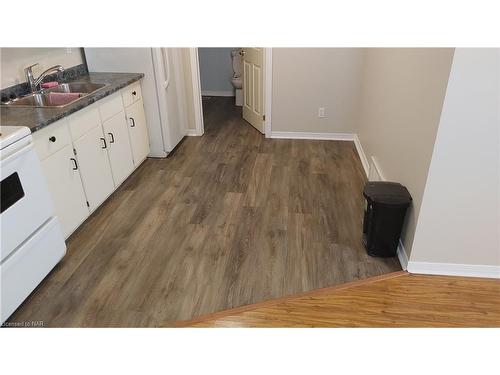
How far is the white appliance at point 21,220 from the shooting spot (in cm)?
184

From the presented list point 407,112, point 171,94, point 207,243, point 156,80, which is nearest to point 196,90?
point 171,94

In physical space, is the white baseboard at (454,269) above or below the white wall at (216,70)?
below

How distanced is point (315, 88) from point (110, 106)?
229 centimetres

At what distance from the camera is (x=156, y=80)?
3.60 metres

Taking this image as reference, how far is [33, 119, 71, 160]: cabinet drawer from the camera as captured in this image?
219 centimetres

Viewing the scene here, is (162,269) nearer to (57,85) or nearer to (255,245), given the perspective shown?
(255,245)

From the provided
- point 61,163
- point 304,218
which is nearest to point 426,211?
point 304,218

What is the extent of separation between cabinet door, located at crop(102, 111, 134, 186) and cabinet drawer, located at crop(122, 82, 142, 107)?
152 mm

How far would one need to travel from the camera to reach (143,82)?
Result: 3607mm

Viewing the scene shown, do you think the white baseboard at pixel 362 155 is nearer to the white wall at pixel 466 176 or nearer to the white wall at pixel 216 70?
the white wall at pixel 466 176

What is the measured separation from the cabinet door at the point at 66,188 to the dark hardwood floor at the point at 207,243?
6.2 inches

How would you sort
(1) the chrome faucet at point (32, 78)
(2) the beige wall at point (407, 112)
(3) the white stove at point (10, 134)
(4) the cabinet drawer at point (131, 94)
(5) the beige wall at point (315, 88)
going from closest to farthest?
1. (3) the white stove at point (10, 134)
2. (2) the beige wall at point (407, 112)
3. (1) the chrome faucet at point (32, 78)
4. (4) the cabinet drawer at point (131, 94)
5. (5) the beige wall at point (315, 88)

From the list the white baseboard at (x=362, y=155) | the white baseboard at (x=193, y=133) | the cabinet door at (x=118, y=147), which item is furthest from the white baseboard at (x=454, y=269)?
the white baseboard at (x=193, y=133)

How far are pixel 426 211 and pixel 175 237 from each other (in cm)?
166
